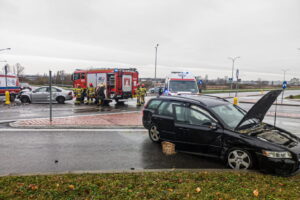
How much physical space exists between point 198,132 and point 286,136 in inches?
76.7

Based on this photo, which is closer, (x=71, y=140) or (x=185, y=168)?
(x=185, y=168)

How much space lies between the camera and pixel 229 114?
18.9ft

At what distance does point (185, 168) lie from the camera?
5109 millimetres

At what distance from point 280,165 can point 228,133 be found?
115cm

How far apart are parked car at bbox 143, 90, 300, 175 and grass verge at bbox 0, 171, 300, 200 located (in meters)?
0.37

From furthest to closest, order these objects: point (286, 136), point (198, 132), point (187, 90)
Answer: point (187, 90) < point (198, 132) < point (286, 136)

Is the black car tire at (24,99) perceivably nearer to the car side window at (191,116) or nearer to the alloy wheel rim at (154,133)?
the alloy wheel rim at (154,133)

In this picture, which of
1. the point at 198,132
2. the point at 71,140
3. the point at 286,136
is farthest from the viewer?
the point at 71,140

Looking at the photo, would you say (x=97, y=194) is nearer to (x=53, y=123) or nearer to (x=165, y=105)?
(x=165, y=105)

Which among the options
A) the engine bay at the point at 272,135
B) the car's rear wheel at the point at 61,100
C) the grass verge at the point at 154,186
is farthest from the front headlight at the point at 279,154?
the car's rear wheel at the point at 61,100

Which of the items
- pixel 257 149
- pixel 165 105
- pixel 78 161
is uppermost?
pixel 165 105

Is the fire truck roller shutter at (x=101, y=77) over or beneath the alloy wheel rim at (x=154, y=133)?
over

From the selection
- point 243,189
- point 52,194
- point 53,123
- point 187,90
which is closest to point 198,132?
point 243,189

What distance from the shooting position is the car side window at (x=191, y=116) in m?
5.48
